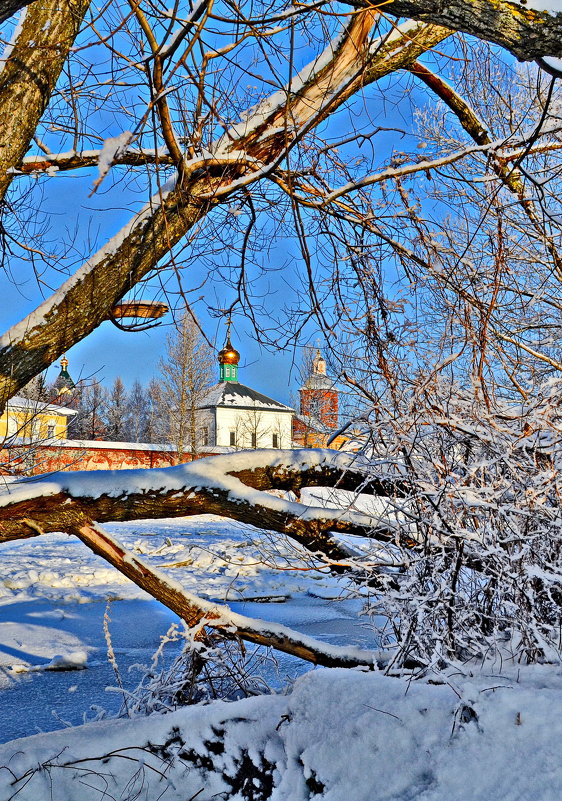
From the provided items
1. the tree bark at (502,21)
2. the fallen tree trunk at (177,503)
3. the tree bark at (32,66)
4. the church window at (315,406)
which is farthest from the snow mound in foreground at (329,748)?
the tree bark at (32,66)

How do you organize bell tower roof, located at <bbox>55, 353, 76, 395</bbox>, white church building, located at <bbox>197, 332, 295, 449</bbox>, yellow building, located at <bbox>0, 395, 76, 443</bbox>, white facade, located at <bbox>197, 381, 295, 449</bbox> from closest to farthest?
yellow building, located at <bbox>0, 395, 76, 443</bbox>
bell tower roof, located at <bbox>55, 353, 76, 395</bbox>
white church building, located at <bbox>197, 332, 295, 449</bbox>
white facade, located at <bbox>197, 381, 295, 449</bbox>

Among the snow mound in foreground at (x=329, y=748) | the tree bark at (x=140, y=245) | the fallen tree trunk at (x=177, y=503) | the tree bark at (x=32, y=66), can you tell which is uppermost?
the tree bark at (x=32, y=66)

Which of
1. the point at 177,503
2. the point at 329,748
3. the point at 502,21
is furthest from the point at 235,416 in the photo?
the point at 502,21

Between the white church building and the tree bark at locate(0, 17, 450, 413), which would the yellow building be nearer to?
the tree bark at locate(0, 17, 450, 413)

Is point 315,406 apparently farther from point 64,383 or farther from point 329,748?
point 64,383

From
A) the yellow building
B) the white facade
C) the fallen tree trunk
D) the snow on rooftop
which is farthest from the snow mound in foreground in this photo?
the snow on rooftop

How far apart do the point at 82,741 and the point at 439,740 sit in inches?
64.0

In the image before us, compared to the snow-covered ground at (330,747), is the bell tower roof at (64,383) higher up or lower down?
higher up

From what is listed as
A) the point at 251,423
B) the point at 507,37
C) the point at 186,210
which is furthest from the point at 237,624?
the point at 251,423

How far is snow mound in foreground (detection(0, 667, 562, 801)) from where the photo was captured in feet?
6.80

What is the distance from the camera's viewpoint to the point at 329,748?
2.50 metres

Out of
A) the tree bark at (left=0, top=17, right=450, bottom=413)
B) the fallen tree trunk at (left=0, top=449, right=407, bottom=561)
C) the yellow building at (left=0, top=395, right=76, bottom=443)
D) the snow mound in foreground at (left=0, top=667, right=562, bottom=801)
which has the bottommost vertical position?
the snow mound in foreground at (left=0, top=667, right=562, bottom=801)

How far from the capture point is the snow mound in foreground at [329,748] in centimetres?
207

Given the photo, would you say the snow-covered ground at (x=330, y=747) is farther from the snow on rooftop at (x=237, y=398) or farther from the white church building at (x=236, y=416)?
the snow on rooftop at (x=237, y=398)
